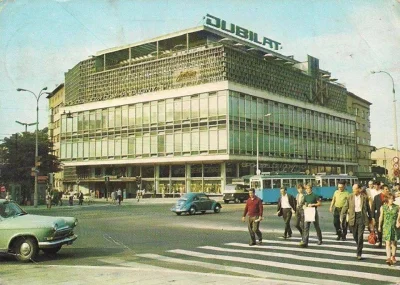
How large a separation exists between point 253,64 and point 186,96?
1047cm

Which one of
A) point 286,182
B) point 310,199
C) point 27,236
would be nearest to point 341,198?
point 310,199

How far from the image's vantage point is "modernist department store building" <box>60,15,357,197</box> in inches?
2383

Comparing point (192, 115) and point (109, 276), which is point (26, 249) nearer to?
point (109, 276)

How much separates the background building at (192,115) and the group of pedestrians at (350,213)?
4185 cm

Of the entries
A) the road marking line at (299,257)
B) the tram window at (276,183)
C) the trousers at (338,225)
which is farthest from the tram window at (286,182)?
the road marking line at (299,257)

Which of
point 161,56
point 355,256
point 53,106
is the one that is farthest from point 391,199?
point 53,106

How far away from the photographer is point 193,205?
31.1m

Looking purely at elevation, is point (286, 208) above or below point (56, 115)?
below

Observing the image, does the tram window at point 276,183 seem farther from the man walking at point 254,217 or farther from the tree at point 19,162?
the man walking at point 254,217

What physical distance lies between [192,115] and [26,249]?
50.6 m

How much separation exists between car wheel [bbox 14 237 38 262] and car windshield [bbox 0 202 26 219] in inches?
31.7

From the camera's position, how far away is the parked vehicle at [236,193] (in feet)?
153

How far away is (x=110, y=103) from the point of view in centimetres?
7100

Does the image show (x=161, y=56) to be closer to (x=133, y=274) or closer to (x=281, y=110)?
(x=281, y=110)
